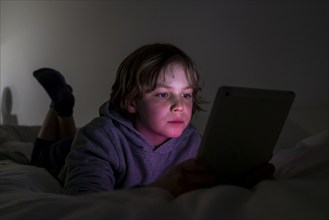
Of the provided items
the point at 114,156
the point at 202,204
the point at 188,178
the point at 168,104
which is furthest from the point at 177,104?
the point at 202,204

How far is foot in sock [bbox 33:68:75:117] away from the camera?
1.39 m

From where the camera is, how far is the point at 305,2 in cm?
123

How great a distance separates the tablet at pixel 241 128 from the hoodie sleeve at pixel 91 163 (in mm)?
234

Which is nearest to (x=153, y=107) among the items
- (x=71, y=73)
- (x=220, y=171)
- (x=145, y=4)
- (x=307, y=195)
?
A: (x=220, y=171)

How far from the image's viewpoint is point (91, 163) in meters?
0.66

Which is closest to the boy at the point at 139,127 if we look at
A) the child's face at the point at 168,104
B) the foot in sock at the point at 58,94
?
the child's face at the point at 168,104

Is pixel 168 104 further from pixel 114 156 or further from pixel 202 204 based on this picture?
pixel 202 204

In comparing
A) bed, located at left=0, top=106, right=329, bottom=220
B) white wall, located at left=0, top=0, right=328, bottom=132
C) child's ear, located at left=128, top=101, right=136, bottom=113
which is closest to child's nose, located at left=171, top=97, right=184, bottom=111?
child's ear, located at left=128, top=101, right=136, bottom=113

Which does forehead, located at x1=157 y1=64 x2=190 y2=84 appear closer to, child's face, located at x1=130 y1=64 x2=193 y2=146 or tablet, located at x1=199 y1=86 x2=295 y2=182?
child's face, located at x1=130 y1=64 x2=193 y2=146

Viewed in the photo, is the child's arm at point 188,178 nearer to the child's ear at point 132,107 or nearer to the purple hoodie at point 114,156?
the purple hoodie at point 114,156

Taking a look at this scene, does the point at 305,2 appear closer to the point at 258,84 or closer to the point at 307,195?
the point at 258,84

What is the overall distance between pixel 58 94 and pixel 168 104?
2.65 feet

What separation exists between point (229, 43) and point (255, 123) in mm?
958

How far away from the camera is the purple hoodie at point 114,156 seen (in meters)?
0.64
